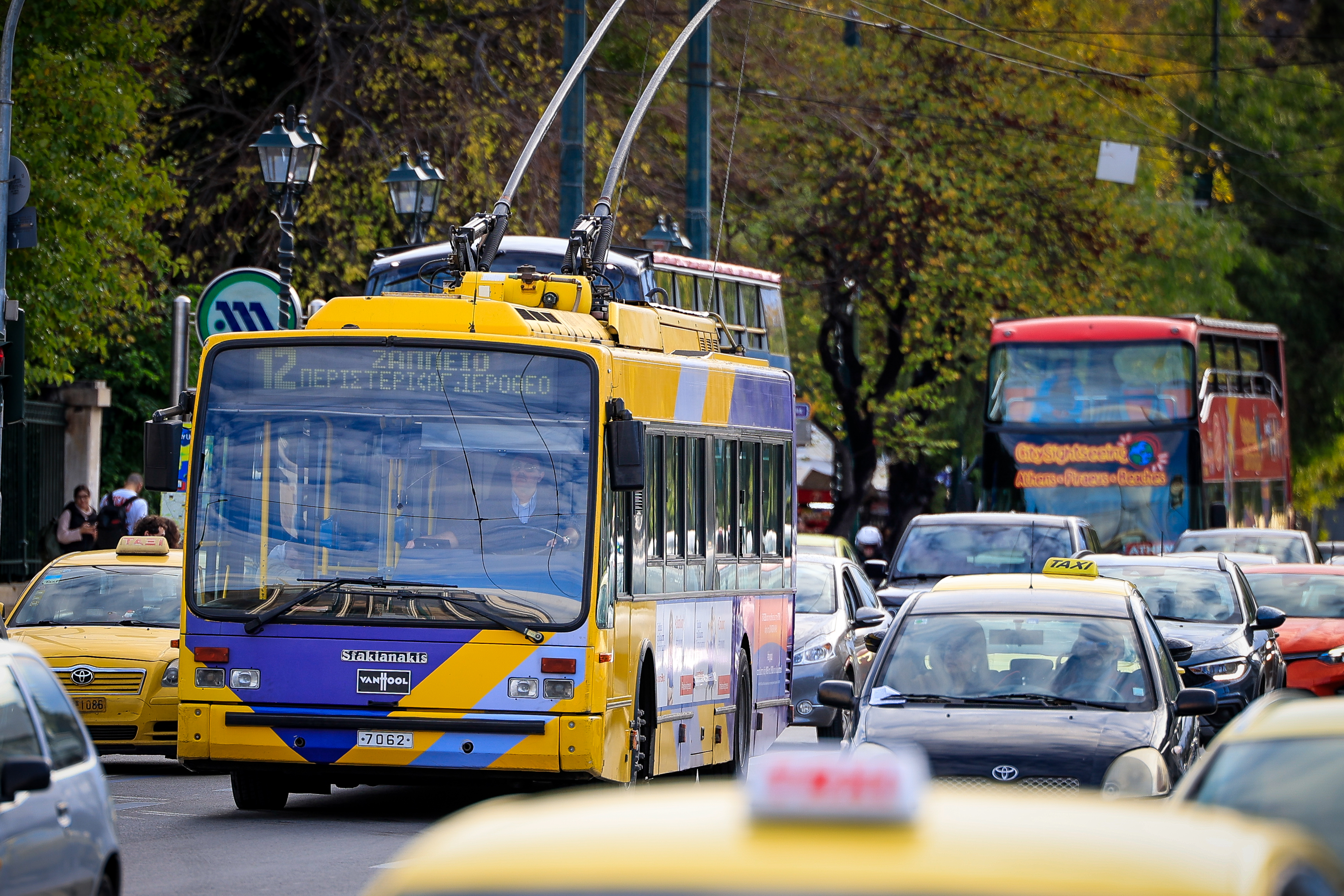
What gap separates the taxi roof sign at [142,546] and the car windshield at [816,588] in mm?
5754

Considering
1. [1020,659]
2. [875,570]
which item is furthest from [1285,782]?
[875,570]

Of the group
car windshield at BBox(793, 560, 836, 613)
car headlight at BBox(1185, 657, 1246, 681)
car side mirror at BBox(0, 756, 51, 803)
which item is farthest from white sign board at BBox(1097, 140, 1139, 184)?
car side mirror at BBox(0, 756, 51, 803)

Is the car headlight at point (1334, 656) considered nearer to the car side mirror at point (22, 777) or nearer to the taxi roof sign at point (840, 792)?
the car side mirror at point (22, 777)

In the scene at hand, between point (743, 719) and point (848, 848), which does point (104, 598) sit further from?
point (848, 848)

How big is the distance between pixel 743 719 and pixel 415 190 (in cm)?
864

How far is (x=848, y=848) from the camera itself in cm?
276

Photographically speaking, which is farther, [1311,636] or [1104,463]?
[1104,463]

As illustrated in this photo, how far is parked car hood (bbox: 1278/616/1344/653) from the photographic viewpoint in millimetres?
20109

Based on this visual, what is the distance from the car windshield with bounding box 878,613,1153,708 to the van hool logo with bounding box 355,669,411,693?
284cm

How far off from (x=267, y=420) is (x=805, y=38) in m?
29.3

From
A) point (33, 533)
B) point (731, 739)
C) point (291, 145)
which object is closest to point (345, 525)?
point (731, 739)

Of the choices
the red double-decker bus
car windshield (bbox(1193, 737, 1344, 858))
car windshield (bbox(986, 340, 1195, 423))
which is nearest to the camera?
car windshield (bbox(1193, 737, 1344, 858))

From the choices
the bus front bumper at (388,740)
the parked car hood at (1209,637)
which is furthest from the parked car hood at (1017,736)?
the parked car hood at (1209,637)

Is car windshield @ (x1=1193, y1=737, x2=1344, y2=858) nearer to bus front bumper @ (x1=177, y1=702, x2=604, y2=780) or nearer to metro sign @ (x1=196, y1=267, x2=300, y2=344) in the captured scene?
bus front bumper @ (x1=177, y1=702, x2=604, y2=780)
